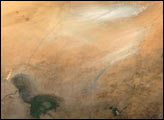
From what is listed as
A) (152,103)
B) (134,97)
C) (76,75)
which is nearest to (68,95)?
(76,75)

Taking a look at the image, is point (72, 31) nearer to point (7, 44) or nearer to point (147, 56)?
point (7, 44)

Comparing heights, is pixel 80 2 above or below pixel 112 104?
above

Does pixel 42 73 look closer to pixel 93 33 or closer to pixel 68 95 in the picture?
pixel 68 95

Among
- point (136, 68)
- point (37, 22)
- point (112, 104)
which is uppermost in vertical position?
point (37, 22)

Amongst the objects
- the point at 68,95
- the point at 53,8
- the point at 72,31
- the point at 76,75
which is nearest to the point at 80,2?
the point at 53,8

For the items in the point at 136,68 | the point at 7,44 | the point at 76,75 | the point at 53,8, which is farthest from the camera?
the point at 53,8

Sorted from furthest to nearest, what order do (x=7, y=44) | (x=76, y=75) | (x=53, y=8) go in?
(x=53, y=8) < (x=7, y=44) < (x=76, y=75)

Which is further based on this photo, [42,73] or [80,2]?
[80,2]
